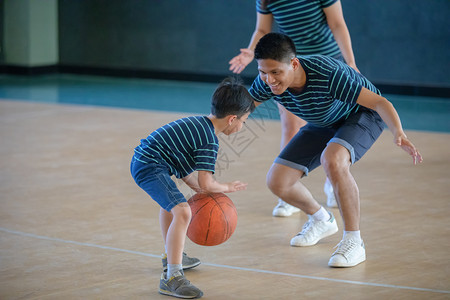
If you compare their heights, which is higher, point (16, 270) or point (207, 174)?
point (207, 174)

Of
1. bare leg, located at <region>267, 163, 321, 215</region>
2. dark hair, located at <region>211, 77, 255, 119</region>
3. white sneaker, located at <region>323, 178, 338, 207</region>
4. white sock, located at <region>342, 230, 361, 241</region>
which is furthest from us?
white sneaker, located at <region>323, 178, 338, 207</region>

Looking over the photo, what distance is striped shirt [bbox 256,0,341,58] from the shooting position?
4.71 meters

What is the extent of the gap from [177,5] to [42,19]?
248 cm

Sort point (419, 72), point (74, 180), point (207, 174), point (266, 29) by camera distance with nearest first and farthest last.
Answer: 1. point (207, 174)
2. point (266, 29)
3. point (74, 180)
4. point (419, 72)

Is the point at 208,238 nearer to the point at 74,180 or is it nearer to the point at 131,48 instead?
the point at 74,180

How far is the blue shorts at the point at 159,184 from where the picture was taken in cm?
331

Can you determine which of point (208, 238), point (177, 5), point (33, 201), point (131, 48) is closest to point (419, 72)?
point (177, 5)

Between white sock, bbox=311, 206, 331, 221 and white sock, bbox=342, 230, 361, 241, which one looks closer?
white sock, bbox=342, 230, 361, 241

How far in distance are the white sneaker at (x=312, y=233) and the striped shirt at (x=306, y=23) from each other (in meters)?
1.23

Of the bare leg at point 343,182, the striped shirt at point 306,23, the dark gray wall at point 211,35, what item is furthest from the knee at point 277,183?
the dark gray wall at point 211,35

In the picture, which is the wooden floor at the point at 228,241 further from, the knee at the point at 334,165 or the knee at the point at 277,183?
the knee at the point at 334,165

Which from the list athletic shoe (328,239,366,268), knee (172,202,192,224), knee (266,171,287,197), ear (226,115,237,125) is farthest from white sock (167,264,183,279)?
knee (266,171,287,197)

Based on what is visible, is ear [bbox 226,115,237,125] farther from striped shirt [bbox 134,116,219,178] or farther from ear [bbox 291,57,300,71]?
ear [bbox 291,57,300,71]

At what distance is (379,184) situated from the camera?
5.42 metres
